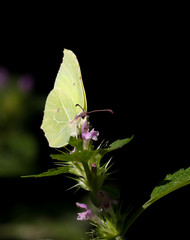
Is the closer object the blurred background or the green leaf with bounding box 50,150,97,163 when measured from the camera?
the green leaf with bounding box 50,150,97,163

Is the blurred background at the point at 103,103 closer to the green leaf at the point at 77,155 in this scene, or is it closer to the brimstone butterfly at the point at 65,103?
the brimstone butterfly at the point at 65,103

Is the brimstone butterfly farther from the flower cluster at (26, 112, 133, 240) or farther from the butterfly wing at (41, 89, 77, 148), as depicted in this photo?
the flower cluster at (26, 112, 133, 240)

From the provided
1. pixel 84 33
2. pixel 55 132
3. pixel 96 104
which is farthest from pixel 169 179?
pixel 84 33

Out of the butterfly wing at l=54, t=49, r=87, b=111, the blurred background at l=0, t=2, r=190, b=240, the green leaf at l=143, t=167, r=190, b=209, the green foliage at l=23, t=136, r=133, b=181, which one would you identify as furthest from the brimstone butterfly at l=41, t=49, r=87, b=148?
the blurred background at l=0, t=2, r=190, b=240

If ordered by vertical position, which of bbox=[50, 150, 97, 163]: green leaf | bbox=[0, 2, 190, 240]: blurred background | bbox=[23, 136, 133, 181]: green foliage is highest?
bbox=[50, 150, 97, 163]: green leaf

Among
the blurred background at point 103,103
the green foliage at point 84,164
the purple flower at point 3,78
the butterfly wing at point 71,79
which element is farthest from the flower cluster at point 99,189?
the purple flower at point 3,78

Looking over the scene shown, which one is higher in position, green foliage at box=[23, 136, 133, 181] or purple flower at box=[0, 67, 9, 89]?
green foliage at box=[23, 136, 133, 181]

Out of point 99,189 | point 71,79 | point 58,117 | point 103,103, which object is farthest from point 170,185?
point 103,103

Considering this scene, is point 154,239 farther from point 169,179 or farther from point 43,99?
point 169,179
